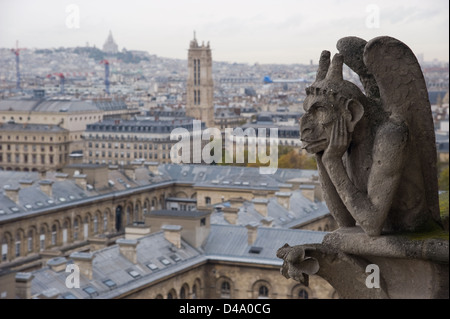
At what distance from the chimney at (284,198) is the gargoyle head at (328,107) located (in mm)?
45299

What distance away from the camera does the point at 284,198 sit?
53656mm

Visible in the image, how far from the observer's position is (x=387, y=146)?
25.4 feet

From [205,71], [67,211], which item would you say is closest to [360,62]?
[67,211]

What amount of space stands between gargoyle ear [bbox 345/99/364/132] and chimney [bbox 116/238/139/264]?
31.3 meters

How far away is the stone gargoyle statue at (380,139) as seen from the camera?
25.6 ft

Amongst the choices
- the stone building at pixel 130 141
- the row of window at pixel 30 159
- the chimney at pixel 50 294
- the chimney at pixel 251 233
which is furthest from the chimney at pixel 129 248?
the row of window at pixel 30 159

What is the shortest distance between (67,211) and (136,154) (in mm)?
47296

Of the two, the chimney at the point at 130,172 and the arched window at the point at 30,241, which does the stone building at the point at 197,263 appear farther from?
the chimney at the point at 130,172

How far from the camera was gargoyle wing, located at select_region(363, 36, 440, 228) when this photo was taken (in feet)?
26.1

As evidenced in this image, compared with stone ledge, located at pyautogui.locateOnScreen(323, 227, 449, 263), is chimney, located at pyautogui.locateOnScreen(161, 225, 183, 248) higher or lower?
lower

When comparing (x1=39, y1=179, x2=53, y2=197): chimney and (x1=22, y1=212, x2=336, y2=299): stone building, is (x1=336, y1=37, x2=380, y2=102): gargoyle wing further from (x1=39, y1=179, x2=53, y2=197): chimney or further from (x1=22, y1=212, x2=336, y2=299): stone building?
(x1=39, y1=179, x2=53, y2=197): chimney

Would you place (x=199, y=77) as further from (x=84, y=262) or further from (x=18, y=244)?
(x=84, y=262)

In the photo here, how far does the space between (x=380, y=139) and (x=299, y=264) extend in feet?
4.06

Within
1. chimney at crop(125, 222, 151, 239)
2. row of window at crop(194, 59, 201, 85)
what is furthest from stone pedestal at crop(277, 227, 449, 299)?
row of window at crop(194, 59, 201, 85)
